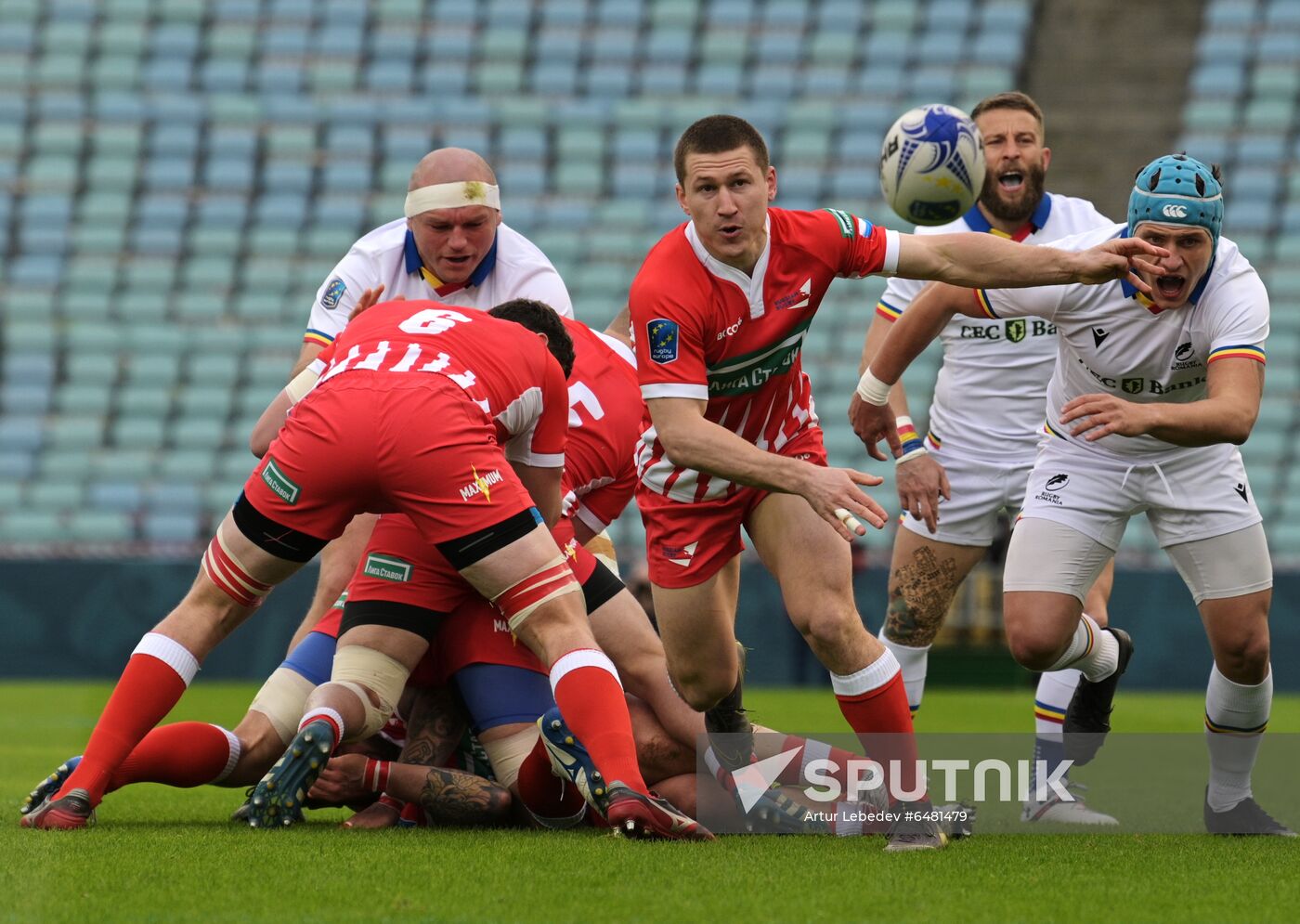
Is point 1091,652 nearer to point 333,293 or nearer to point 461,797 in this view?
point 461,797

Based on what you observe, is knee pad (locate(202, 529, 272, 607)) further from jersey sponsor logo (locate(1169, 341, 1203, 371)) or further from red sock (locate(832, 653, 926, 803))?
jersey sponsor logo (locate(1169, 341, 1203, 371))

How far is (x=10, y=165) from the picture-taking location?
61.8ft

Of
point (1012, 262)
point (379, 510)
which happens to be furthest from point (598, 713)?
point (1012, 262)

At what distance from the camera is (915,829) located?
5102mm

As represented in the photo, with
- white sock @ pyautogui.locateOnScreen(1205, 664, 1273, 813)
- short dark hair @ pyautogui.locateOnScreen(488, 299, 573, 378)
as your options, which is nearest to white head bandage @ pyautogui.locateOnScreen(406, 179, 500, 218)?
short dark hair @ pyautogui.locateOnScreen(488, 299, 573, 378)

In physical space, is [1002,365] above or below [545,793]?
above

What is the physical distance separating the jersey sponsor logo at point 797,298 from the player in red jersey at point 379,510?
0.95 metres

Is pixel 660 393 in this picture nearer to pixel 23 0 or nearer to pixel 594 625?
pixel 594 625

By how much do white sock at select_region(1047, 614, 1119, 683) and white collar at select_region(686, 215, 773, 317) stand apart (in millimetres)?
1688

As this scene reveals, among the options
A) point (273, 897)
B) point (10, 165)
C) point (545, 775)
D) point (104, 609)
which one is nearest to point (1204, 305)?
point (545, 775)

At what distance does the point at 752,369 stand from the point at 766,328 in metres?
0.16

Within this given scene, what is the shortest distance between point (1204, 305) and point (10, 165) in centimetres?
1621

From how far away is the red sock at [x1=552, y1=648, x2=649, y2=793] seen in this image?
198 inches

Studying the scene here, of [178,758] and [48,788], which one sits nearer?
[48,788]
